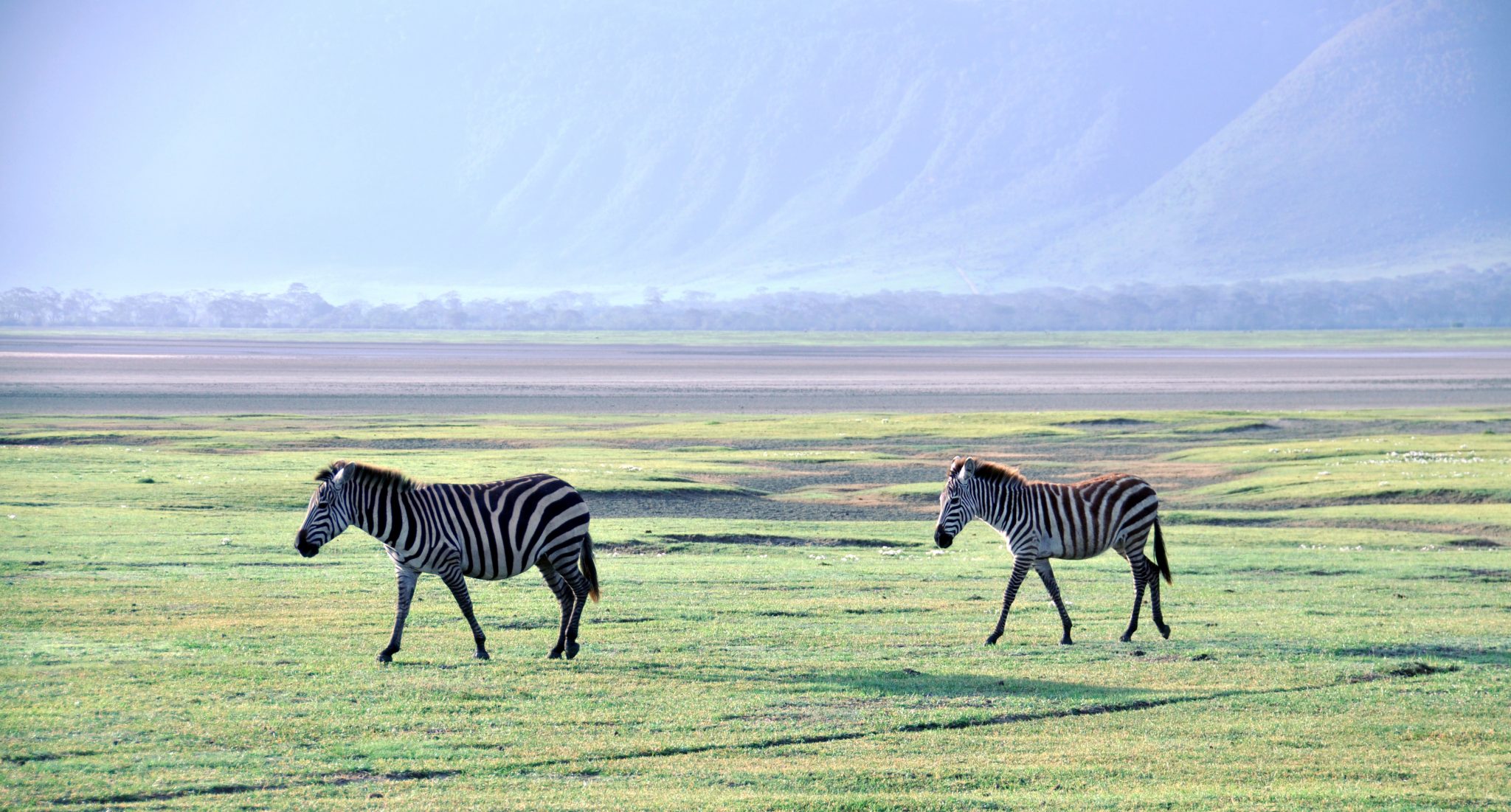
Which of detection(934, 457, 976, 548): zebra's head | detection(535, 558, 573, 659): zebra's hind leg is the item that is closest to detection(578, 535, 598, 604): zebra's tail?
detection(535, 558, 573, 659): zebra's hind leg

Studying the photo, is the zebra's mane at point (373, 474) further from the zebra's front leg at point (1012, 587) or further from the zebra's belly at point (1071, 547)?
the zebra's belly at point (1071, 547)

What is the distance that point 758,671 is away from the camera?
52.4 ft

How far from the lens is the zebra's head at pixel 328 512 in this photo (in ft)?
50.6

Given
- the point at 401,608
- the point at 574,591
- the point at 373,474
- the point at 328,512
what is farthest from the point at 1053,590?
the point at 328,512

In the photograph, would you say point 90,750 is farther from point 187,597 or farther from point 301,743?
point 187,597

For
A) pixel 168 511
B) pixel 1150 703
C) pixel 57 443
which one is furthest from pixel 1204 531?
pixel 57 443

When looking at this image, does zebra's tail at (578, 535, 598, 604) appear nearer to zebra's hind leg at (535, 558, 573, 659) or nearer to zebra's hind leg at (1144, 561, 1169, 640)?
zebra's hind leg at (535, 558, 573, 659)

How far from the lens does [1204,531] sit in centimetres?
3178

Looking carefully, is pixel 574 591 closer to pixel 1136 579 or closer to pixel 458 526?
pixel 458 526

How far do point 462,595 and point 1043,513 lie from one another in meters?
6.22

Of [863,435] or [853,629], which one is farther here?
[863,435]

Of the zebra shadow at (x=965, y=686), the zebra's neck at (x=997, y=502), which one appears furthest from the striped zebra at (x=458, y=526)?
the zebra's neck at (x=997, y=502)

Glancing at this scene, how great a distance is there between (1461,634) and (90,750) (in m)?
14.4

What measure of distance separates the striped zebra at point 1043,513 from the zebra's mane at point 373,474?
559cm
